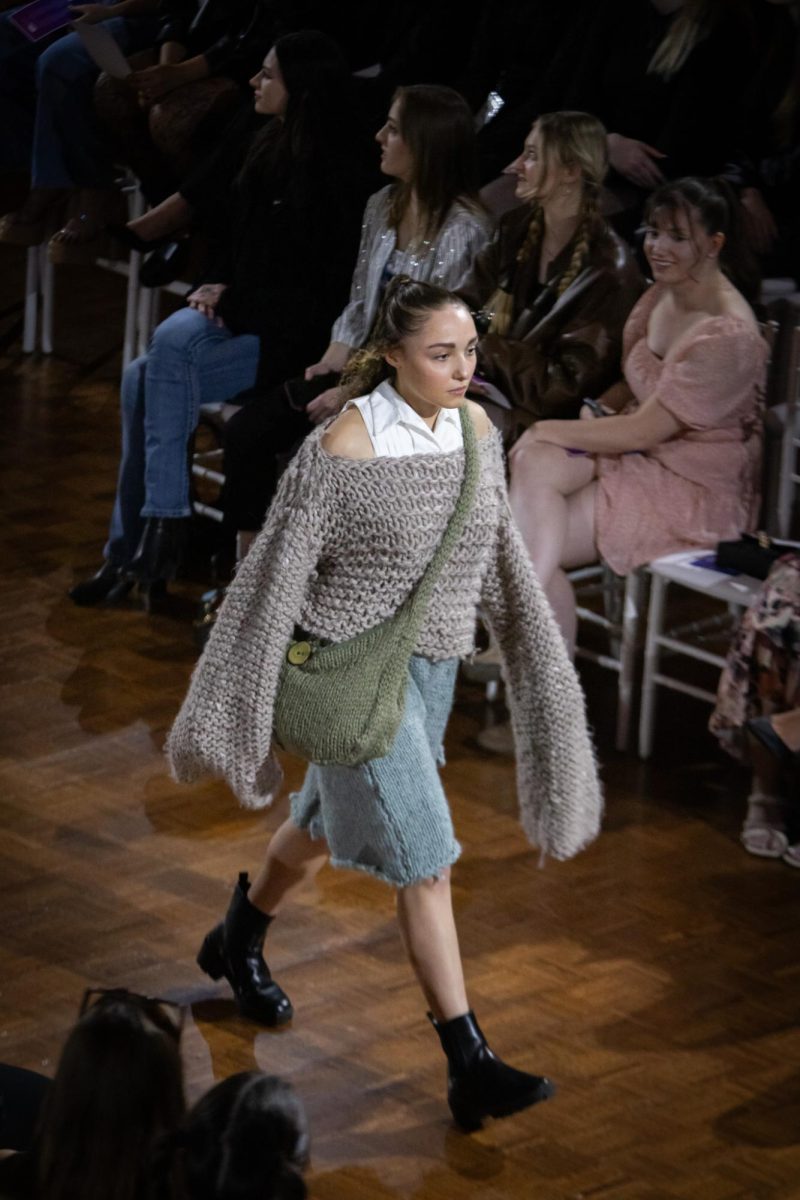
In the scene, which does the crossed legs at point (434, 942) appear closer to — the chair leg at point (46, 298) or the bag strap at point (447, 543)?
the bag strap at point (447, 543)

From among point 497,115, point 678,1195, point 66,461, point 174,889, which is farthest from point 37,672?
point 678,1195

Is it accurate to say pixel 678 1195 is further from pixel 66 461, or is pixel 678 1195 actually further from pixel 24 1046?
pixel 66 461

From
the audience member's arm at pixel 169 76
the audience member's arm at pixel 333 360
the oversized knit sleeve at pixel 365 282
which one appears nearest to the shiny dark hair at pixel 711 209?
the oversized knit sleeve at pixel 365 282

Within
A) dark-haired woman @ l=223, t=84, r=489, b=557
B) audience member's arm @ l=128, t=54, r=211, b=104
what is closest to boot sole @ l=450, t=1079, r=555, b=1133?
dark-haired woman @ l=223, t=84, r=489, b=557

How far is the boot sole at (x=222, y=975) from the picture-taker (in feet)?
12.6

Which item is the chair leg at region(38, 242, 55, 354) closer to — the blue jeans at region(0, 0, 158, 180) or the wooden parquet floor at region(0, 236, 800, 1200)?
the blue jeans at region(0, 0, 158, 180)

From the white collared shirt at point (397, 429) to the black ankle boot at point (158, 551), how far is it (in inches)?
97.4

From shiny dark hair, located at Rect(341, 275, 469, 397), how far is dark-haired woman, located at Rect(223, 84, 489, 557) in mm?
1810

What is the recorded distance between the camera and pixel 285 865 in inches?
149

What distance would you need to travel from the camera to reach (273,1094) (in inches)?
84.7

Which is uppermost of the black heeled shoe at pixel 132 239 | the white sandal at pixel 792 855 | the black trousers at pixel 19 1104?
the black heeled shoe at pixel 132 239

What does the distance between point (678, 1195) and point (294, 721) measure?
972 mm

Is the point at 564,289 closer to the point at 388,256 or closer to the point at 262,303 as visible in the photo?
the point at 388,256

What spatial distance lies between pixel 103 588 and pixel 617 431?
1659mm
